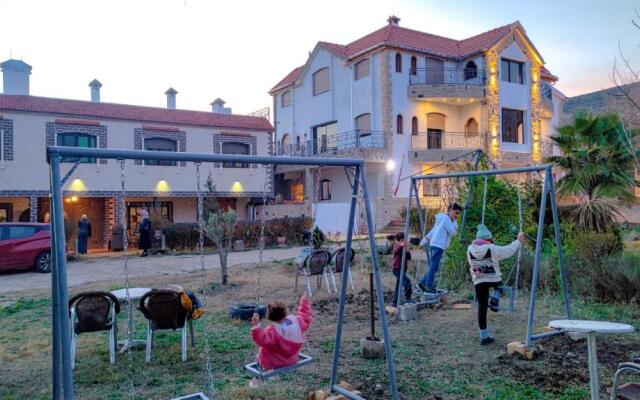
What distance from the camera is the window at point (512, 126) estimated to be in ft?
98.4

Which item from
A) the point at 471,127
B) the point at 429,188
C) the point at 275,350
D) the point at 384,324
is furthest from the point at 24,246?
the point at 471,127

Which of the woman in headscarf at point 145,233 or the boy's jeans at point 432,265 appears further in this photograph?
the woman in headscarf at point 145,233

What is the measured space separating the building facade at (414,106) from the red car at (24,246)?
45.2 ft

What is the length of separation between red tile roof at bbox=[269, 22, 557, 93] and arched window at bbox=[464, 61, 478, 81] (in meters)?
0.68

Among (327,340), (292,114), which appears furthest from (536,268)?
(292,114)

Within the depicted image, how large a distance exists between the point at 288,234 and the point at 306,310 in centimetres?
1717

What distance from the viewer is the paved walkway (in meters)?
12.9

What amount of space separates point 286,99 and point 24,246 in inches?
922

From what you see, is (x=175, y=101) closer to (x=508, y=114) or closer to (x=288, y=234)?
(x=288, y=234)

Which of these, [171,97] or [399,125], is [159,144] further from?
[399,125]

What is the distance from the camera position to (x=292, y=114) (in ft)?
113

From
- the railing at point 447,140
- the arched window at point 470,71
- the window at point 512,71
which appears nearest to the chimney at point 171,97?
Result: the railing at point 447,140

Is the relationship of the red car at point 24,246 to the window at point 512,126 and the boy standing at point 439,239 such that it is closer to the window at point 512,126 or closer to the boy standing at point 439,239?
the boy standing at point 439,239

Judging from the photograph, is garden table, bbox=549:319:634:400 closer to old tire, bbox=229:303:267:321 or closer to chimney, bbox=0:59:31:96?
old tire, bbox=229:303:267:321
